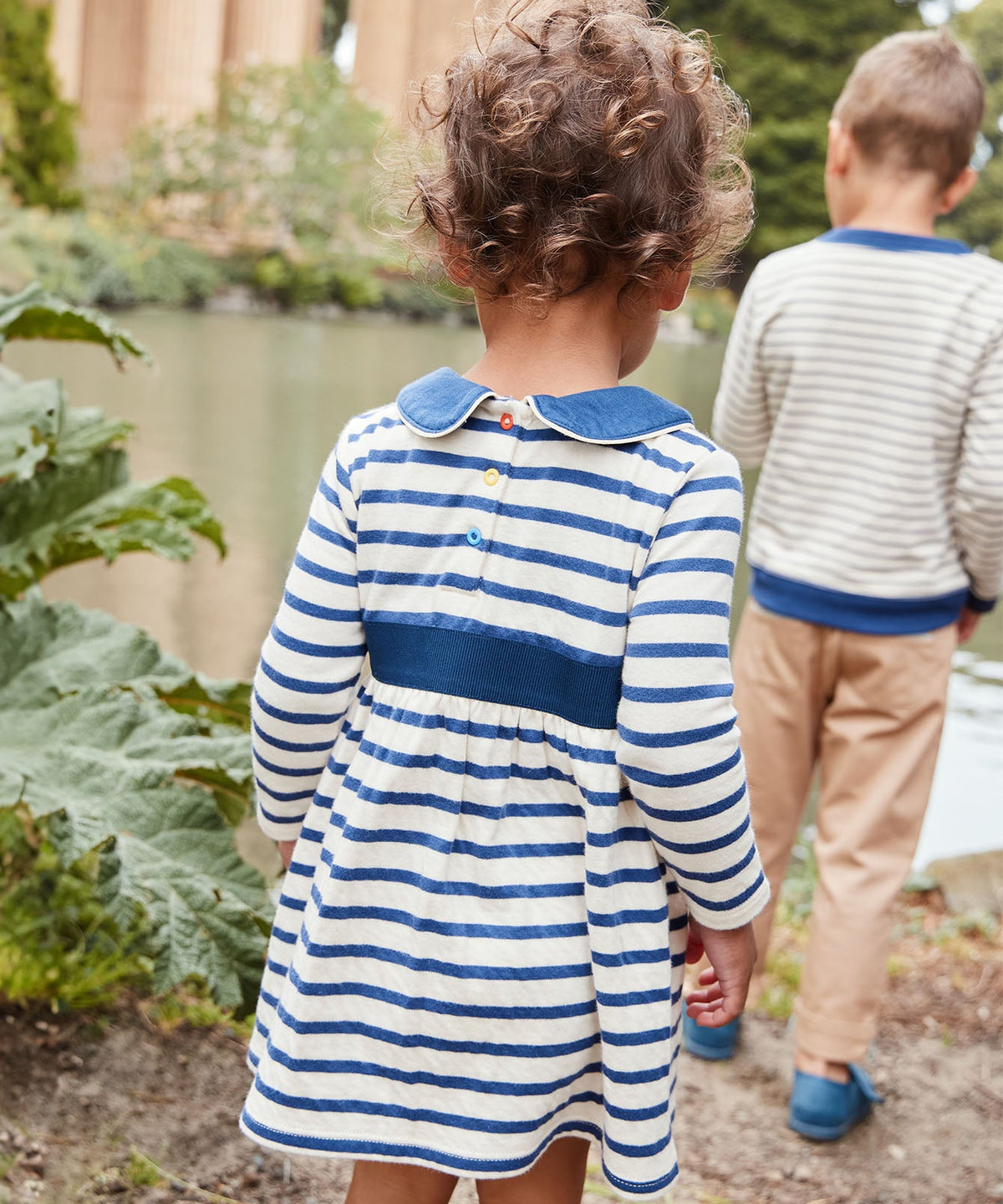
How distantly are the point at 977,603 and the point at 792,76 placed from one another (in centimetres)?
3325

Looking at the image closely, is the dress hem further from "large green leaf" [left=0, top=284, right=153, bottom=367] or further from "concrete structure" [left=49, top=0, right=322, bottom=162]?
"concrete structure" [left=49, top=0, right=322, bottom=162]

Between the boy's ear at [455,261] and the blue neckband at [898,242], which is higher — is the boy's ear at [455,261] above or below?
below

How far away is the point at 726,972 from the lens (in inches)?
57.1

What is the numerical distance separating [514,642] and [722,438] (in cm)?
160

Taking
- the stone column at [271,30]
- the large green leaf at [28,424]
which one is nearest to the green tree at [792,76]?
the stone column at [271,30]

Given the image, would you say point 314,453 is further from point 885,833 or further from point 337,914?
point 337,914

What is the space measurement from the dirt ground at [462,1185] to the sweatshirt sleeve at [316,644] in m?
0.88

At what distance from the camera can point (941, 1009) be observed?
127 inches

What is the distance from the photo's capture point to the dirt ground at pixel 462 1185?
2.02 meters

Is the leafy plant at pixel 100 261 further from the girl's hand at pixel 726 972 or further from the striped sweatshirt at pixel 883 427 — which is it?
the girl's hand at pixel 726 972

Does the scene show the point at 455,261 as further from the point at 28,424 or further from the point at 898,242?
the point at 898,242

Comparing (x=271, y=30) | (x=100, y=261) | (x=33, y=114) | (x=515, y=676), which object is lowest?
(x=100, y=261)

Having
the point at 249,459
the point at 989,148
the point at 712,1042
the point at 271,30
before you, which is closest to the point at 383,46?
the point at 271,30

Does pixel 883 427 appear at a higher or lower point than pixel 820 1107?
higher
